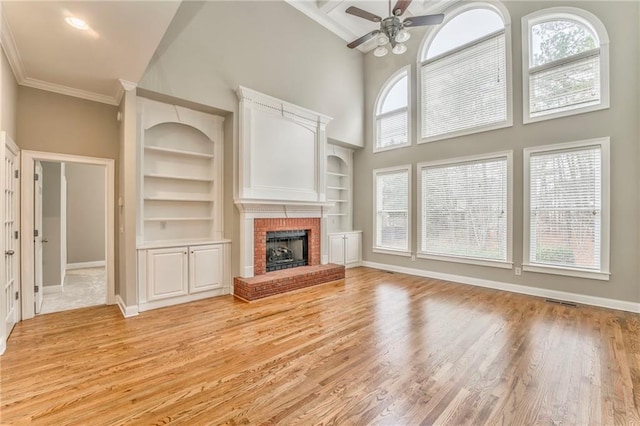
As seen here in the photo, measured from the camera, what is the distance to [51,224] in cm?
462

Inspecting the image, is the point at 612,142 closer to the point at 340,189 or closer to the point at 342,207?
the point at 340,189

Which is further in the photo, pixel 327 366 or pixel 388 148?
pixel 388 148

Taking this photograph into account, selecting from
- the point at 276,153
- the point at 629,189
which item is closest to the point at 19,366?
the point at 276,153

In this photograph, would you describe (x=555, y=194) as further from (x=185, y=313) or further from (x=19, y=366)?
(x=19, y=366)

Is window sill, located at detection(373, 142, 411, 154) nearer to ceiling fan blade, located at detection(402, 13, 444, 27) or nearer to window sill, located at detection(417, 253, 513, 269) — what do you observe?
window sill, located at detection(417, 253, 513, 269)

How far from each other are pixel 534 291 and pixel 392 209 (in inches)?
118

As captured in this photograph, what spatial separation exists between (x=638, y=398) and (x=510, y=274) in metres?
2.97

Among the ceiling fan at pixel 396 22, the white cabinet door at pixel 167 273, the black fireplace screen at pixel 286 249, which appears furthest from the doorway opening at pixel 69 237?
the ceiling fan at pixel 396 22

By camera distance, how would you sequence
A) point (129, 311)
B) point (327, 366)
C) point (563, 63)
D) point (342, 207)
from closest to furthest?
point (327, 366) < point (129, 311) < point (563, 63) < point (342, 207)

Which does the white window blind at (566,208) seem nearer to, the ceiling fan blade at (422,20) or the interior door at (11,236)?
the ceiling fan blade at (422,20)

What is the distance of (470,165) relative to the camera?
5.34 metres

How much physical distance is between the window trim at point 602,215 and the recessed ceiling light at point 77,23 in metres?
5.93

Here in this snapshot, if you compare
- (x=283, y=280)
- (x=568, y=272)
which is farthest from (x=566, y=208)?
(x=283, y=280)

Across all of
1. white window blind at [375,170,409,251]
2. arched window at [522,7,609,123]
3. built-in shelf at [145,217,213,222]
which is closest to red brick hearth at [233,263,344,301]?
built-in shelf at [145,217,213,222]
